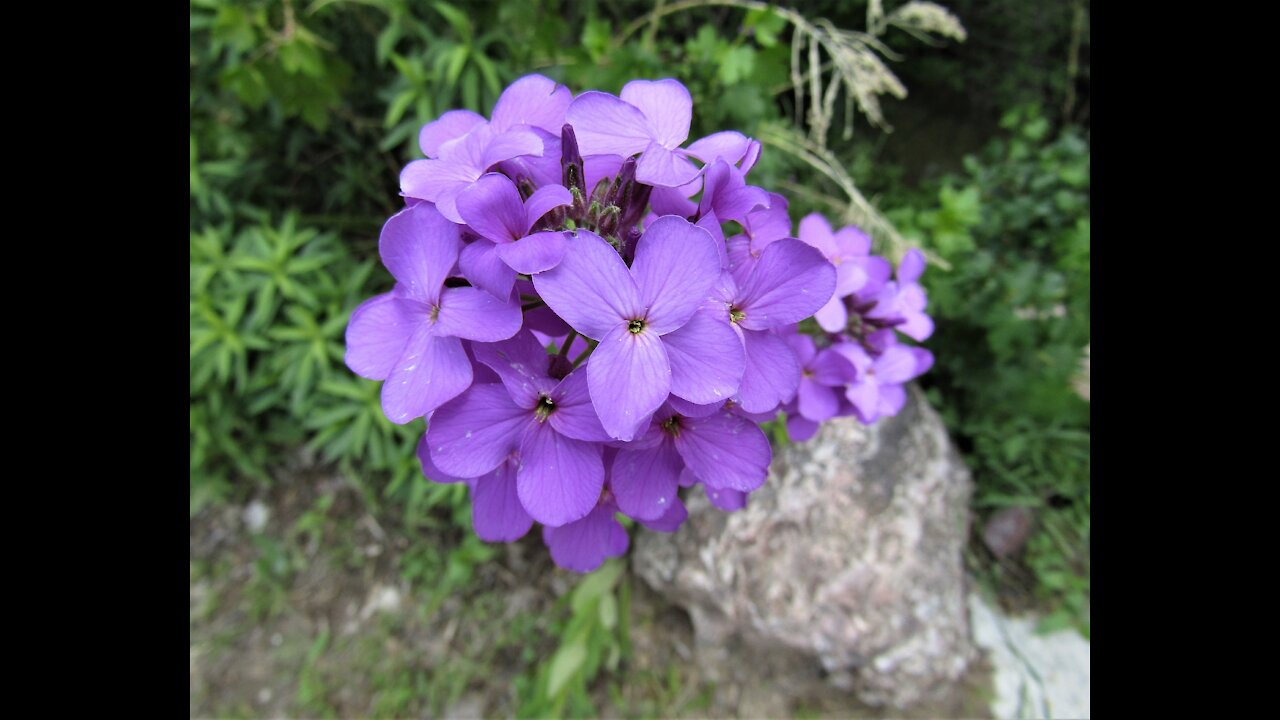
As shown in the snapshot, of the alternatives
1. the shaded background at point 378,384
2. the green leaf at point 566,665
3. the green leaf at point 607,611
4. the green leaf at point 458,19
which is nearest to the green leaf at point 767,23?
the shaded background at point 378,384

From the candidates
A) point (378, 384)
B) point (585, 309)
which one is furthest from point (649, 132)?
point (378, 384)

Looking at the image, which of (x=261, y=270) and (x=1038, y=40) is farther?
(x=1038, y=40)

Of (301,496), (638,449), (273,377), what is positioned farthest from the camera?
(301,496)

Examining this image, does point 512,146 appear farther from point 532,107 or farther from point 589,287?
point 589,287

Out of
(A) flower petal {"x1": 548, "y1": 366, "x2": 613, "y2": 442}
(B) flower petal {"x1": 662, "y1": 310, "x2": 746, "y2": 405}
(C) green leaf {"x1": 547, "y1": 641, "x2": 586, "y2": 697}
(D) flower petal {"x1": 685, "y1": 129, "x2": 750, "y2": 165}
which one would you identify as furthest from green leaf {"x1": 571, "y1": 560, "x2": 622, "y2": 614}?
(D) flower petal {"x1": 685, "y1": 129, "x2": 750, "y2": 165}

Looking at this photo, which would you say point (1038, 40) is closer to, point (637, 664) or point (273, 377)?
point (637, 664)

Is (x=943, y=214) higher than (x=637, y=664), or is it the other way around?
(x=943, y=214)
